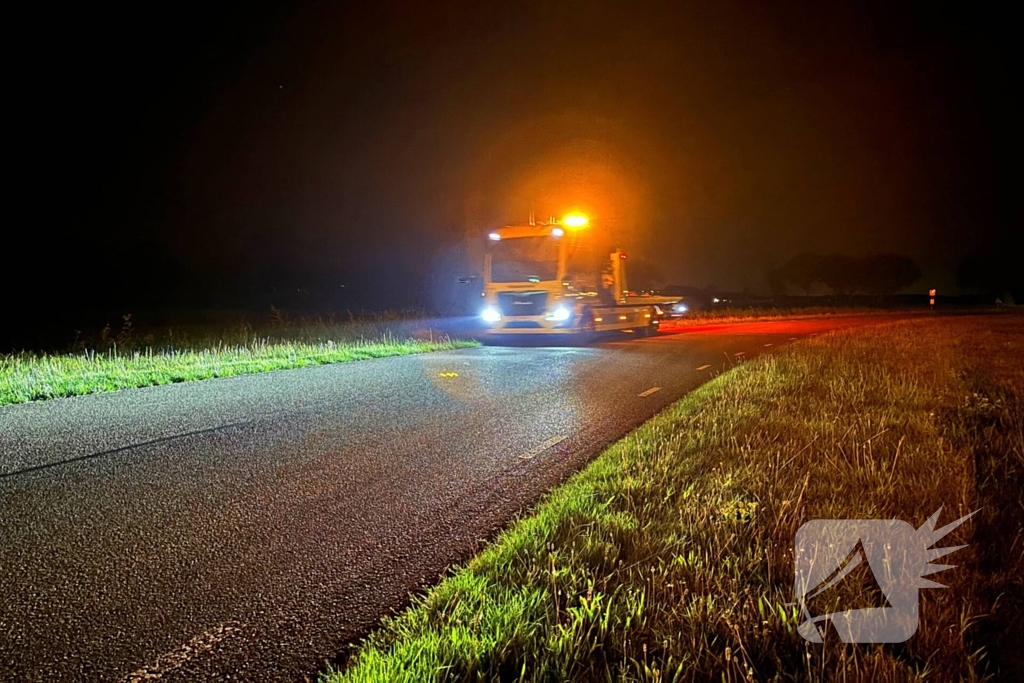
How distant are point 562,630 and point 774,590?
980 millimetres

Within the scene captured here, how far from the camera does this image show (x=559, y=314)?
15.9m

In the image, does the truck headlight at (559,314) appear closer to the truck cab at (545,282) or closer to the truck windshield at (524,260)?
the truck cab at (545,282)

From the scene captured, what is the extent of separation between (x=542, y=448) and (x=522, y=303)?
11.5 m

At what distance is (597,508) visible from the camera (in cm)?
338

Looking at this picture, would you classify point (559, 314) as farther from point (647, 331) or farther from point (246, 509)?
point (246, 509)

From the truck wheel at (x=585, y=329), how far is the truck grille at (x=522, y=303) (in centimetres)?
119

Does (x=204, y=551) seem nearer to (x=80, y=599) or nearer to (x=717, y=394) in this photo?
(x=80, y=599)

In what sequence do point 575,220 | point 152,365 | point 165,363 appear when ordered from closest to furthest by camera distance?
1. point 152,365
2. point 165,363
3. point 575,220

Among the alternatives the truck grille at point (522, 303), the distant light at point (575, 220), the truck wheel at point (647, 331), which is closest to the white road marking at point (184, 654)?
the truck grille at point (522, 303)

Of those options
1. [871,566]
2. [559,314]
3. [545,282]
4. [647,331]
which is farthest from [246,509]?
[647,331]

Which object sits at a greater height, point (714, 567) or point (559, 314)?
point (559, 314)

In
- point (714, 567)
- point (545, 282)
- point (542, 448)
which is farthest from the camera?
point (545, 282)

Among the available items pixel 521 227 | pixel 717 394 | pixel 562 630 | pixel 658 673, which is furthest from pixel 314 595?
pixel 521 227

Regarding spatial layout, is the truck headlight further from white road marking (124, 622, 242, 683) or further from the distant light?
white road marking (124, 622, 242, 683)
